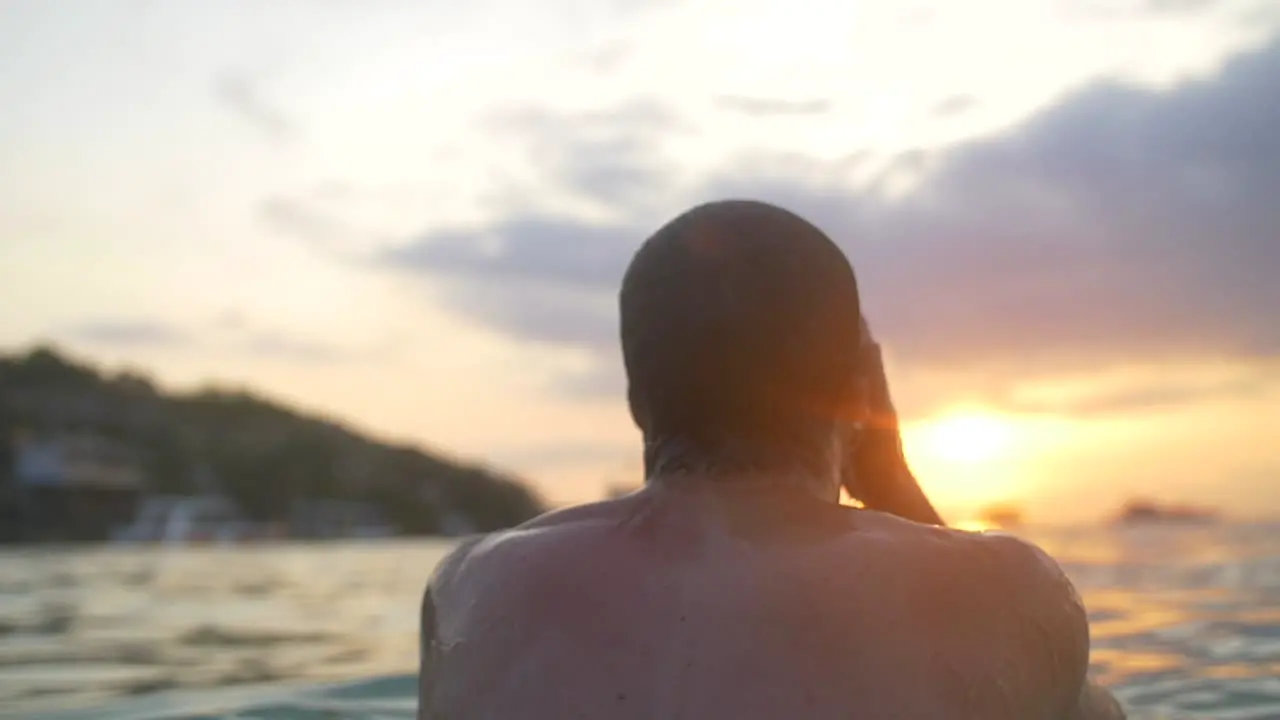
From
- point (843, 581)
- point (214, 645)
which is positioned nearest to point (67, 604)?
point (214, 645)

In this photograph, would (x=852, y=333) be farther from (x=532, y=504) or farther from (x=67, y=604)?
(x=532, y=504)

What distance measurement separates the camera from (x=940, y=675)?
2057mm

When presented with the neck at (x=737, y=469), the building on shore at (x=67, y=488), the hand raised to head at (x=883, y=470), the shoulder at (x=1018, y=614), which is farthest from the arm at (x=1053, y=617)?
the building on shore at (x=67, y=488)

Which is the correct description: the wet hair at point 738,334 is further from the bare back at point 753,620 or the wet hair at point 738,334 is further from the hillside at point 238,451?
the hillside at point 238,451

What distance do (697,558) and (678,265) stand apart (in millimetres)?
552

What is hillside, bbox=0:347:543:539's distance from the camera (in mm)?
82312

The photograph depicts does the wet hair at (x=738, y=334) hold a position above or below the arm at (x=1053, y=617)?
above

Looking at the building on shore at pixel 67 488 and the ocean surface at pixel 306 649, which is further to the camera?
the building on shore at pixel 67 488

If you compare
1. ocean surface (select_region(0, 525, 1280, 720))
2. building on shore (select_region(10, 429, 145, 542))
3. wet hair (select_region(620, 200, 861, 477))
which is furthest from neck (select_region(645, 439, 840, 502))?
building on shore (select_region(10, 429, 145, 542))

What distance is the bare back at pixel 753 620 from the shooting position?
2023 mm

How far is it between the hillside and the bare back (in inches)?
2845

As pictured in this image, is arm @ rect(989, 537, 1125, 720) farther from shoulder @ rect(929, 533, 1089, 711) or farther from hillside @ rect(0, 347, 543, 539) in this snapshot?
hillside @ rect(0, 347, 543, 539)

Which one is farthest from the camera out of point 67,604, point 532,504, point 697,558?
point 532,504

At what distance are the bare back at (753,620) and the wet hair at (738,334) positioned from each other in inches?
4.6
